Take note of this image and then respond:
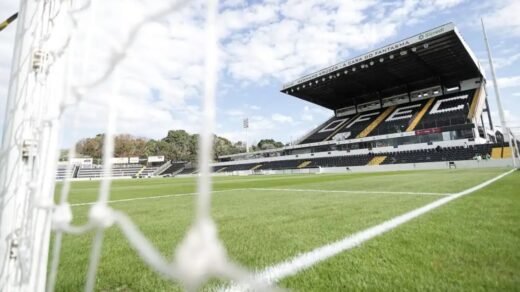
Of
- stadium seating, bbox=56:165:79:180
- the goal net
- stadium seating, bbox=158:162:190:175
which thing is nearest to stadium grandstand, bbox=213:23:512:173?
stadium seating, bbox=158:162:190:175

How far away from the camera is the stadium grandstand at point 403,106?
2370 centimetres

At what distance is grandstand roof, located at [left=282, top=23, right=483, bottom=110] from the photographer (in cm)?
2319

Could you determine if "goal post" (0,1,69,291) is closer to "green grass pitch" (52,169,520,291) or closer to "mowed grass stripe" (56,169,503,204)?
"green grass pitch" (52,169,520,291)

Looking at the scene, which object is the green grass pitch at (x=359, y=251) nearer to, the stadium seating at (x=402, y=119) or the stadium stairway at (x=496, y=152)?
the stadium stairway at (x=496, y=152)

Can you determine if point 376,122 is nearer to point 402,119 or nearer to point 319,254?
point 402,119

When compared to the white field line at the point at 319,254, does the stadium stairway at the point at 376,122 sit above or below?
above

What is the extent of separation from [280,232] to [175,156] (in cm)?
6506

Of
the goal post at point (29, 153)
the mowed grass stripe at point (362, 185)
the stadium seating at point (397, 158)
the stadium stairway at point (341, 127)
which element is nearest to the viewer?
the goal post at point (29, 153)

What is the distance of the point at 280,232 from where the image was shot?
9.21ft

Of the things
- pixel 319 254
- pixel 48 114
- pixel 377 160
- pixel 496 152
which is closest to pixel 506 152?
pixel 496 152

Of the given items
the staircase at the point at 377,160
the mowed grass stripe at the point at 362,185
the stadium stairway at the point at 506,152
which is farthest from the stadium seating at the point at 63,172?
the stadium stairway at the point at 506,152

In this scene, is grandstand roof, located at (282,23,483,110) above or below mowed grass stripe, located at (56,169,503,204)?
above

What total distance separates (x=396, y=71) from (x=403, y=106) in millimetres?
6024

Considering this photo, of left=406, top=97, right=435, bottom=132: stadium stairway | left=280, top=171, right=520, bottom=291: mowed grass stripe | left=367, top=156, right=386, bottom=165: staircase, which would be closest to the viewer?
left=280, top=171, right=520, bottom=291: mowed grass stripe
